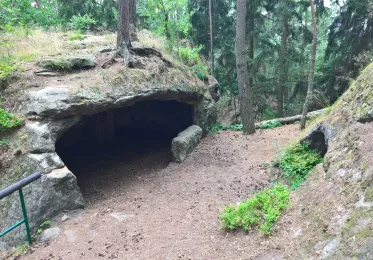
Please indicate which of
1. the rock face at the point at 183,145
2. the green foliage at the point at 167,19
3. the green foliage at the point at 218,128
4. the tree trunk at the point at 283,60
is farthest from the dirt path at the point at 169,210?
the tree trunk at the point at 283,60

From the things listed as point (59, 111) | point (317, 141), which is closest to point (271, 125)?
point (317, 141)

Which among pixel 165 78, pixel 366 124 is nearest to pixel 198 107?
pixel 165 78

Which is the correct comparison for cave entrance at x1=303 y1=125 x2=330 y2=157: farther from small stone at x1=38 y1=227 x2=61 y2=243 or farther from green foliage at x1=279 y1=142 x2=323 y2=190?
small stone at x1=38 y1=227 x2=61 y2=243

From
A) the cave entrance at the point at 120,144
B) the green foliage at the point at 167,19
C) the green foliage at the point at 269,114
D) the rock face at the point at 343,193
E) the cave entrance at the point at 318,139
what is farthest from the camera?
the green foliage at the point at 269,114

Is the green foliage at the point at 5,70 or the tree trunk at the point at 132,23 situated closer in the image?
the green foliage at the point at 5,70

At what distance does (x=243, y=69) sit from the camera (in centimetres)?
1054

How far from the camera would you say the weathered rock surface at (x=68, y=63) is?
23.3ft

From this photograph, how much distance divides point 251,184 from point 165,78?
160 inches

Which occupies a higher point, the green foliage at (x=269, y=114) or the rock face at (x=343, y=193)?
the rock face at (x=343, y=193)

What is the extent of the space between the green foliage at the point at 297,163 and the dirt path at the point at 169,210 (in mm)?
556

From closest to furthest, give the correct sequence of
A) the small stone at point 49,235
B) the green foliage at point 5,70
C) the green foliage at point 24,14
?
the small stone at point 49,235 → the green foliage at point 5,70 → the green foliage at point 24,14

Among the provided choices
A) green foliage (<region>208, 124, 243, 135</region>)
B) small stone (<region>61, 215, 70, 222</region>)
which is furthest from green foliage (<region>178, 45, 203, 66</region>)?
small stone (<region>61, 215, 70, 222</region>)

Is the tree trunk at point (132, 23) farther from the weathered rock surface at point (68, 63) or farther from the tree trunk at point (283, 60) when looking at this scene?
the tree trunk at point (283, 60)

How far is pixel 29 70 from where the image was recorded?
22.8ft
